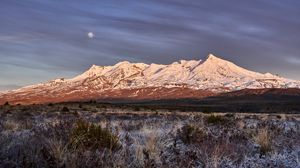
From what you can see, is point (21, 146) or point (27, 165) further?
point (21, 146)

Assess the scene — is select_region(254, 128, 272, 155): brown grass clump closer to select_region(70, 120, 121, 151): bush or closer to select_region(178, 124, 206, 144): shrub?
select_region(178, 124, 206, 144): shrub

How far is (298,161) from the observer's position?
30.8ft

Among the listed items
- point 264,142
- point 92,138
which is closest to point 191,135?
point 264,142

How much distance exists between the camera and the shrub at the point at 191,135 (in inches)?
490

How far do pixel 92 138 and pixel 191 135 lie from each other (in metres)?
3.23

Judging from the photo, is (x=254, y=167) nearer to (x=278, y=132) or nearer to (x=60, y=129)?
(x=60, y=129)

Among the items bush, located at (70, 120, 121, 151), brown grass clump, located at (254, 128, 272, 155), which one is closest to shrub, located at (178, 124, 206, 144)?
brown grass clump, located at (254, 128, 272, 155)

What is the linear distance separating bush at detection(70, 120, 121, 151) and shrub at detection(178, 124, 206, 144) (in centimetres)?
240

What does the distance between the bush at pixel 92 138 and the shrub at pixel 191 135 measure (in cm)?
240

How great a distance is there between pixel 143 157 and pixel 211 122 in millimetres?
13918

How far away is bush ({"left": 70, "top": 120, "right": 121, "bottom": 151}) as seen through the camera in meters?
9.98

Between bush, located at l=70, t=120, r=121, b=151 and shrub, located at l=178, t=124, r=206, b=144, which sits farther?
shrub, located at l=178, t=124, r=206, b=144

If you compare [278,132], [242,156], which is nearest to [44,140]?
[242,156]

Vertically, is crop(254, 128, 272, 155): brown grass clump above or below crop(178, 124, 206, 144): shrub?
below
